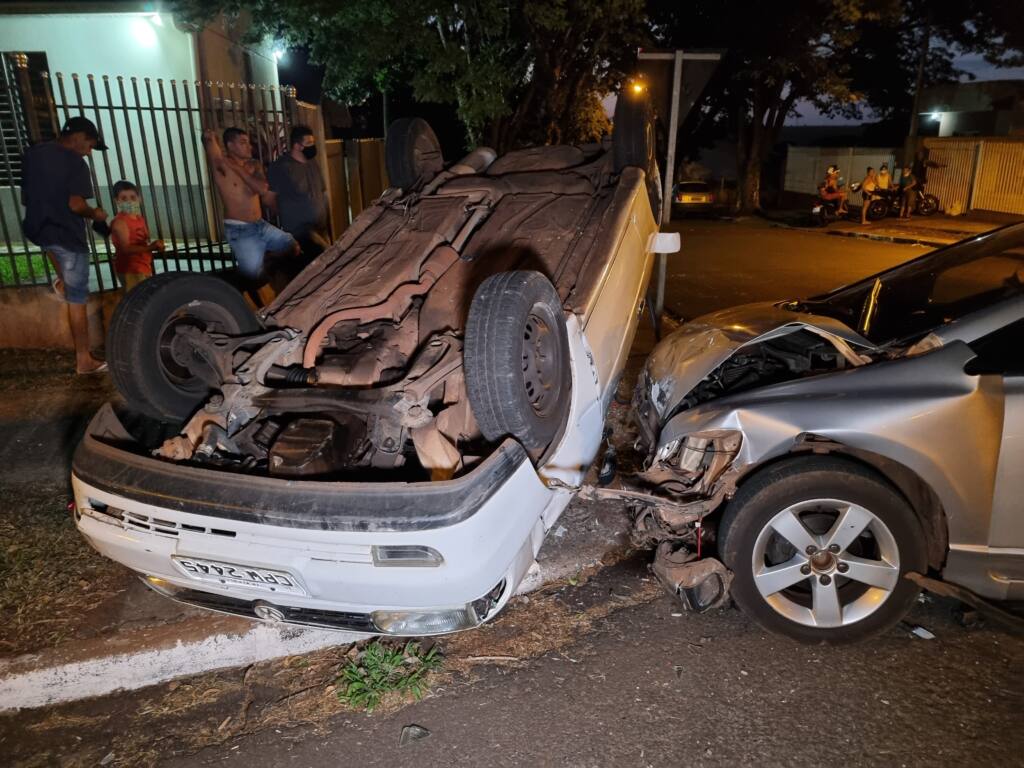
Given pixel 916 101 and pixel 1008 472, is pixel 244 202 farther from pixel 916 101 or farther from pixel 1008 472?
pixel 916 101

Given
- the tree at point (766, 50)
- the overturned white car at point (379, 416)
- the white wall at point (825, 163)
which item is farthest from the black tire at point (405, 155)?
the white wall at point (825, 163)

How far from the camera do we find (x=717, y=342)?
3738 millimetres

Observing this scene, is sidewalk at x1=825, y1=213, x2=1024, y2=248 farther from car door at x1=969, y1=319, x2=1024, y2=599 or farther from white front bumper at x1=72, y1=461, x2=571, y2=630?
white front bumper at x1=72, y1=461, x2=571, y2=630

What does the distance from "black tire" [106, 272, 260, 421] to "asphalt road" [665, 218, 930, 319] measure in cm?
582

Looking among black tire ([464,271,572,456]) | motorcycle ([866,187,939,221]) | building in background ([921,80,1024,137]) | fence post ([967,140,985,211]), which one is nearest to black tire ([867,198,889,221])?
motorcycle ([866,187,939,221])

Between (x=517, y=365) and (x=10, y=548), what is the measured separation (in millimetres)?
2989

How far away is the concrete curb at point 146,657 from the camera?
3039 mm

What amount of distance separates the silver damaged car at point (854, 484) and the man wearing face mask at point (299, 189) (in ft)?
17.7

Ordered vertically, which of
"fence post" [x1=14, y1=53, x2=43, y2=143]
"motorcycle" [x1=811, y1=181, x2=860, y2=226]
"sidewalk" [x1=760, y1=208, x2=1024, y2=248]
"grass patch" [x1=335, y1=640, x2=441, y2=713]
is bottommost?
"grass patch" [x1=335, y1=640, x2=441, y2=713]

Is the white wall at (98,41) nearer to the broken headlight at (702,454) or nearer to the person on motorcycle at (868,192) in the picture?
the broken headlight at (702,454)

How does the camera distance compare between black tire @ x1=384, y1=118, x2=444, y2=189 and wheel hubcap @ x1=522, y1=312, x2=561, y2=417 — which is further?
black tire @ x1=384, y1=118, x2=444, y2=189

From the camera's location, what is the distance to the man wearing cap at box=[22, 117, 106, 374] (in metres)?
6.11

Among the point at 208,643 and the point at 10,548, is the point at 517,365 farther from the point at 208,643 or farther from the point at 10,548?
the point at 10,548

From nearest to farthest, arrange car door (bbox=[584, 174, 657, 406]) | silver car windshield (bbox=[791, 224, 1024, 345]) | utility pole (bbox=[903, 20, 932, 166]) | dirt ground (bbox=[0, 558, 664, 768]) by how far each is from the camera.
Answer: dirt ground (bbox=[0, 558, 664, 768]), silver car windshield (bbox=[791, 224, 1024, 345]), car door (bbox=[584, 174, 657, 406]), utility pole (bbox=[903, 20, 932, 166])
